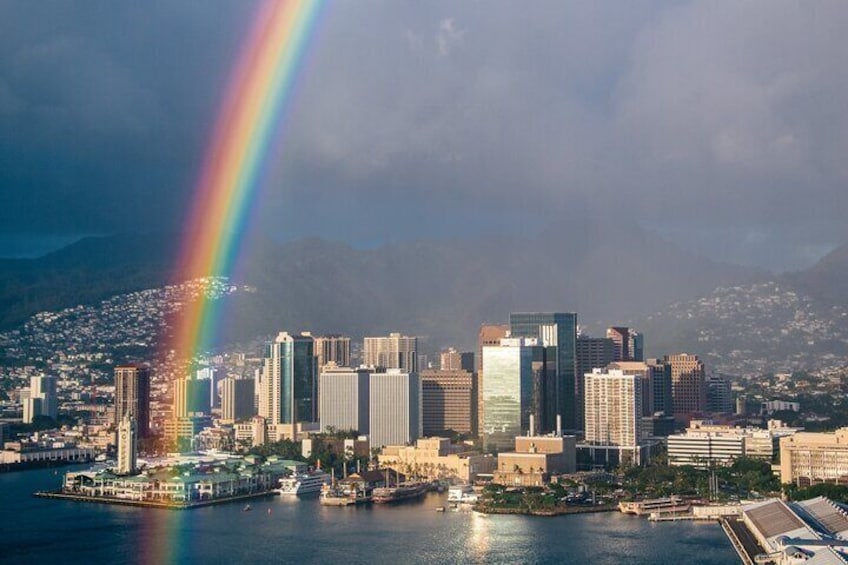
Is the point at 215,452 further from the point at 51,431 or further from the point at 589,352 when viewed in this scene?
the point at 589,352

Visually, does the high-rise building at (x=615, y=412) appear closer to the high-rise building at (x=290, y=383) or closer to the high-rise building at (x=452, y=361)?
the high-rise building at (x=290, y=383)

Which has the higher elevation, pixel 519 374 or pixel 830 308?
pixel 830 308

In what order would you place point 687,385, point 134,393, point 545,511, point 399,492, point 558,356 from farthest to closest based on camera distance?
point 687,385 < point 134,393 < point 558,356 < point 399,492 < point 545,511

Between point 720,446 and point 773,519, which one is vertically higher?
point 720,446

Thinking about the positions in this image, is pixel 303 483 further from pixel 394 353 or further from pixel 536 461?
pixel 394 353

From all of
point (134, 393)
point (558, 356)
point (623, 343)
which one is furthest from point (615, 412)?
point (134, 393)

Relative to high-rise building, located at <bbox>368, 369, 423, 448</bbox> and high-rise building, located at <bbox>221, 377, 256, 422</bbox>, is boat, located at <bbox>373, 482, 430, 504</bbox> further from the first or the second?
high-rise building, located at <bbox>221, 377, 256, 422</bbox>

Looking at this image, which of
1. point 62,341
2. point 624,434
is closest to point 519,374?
point 624,434
